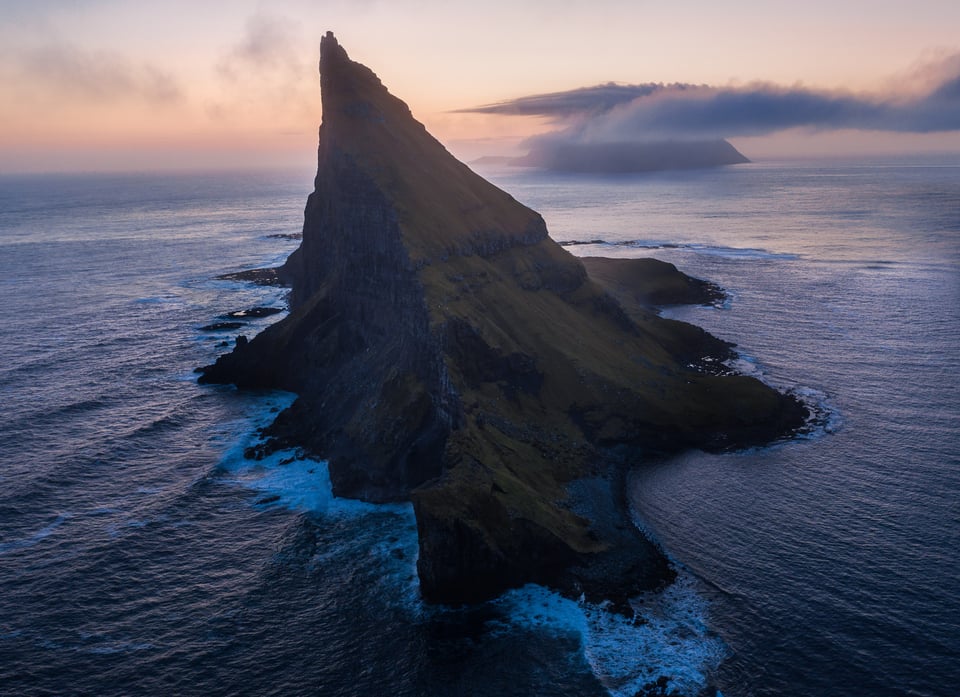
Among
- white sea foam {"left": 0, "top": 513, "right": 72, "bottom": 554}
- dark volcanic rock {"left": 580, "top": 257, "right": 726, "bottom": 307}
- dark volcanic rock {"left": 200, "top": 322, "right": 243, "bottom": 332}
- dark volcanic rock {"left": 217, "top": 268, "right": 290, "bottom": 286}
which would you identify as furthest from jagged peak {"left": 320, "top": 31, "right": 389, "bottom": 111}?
dark volcanic rock {"left": 217, "top": 268, "right": 290, "bottom": 286}

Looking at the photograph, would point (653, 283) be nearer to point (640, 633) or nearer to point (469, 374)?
point (469, 374)

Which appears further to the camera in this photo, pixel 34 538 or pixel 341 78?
pixel 341 78

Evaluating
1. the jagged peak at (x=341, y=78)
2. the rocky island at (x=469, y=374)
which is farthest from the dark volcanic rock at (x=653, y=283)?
the jagged peak at (x=341, y=78)

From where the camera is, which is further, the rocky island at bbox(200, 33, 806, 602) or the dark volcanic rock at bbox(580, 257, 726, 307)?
the dark volcanic rock at bbox(580, 257, 726, 307)

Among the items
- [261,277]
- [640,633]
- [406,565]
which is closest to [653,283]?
[261,277]

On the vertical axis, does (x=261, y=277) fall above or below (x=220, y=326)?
above

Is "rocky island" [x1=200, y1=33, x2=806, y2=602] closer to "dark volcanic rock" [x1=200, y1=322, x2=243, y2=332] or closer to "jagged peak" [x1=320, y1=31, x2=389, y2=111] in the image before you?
"jagged peak" [x1=320, y1=31, x2=389, y2=111]

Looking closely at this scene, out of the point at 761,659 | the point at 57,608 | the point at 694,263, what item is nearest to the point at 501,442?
the point at 761,659
